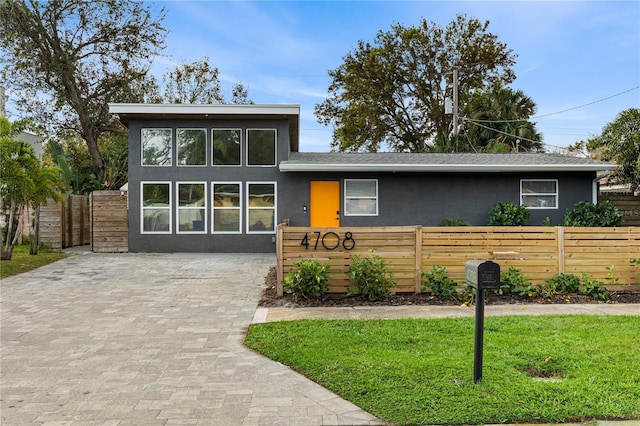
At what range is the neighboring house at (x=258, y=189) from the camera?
14.2 m

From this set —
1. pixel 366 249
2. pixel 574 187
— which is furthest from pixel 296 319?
pixel 574 187

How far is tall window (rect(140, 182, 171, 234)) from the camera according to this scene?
1422 cm

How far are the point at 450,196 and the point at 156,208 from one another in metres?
9.13

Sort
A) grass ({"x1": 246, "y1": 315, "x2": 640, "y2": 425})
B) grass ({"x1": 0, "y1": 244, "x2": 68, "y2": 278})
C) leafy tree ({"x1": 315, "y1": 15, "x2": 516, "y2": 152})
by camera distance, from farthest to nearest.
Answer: leafy tree ({"x1": 315, "y1": 15, "x2": 516, "y2": 152})
grass ({"x1": 0, "y1": 244, "x2": 68, "y2": 278})
grass ({"x1": 246, "y1": 315, "x2": 640, "y2": 425})

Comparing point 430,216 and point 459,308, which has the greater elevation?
point 430,216

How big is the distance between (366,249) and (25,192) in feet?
30.1

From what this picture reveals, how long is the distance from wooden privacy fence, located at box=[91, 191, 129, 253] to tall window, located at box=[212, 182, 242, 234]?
278 cm

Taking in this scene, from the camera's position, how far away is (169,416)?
3.33m

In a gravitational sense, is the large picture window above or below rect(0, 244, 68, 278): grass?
above

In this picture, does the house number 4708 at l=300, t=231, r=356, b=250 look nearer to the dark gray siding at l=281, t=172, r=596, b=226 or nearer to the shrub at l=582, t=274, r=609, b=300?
the shrub at l=582, t=274, r=609, b=300

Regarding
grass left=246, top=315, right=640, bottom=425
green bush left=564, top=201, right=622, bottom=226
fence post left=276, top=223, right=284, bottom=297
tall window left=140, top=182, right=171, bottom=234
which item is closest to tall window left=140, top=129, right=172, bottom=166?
tall window left=140, top=182, right=171, bottom=234

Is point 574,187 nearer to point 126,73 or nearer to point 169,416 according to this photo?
point 169,416

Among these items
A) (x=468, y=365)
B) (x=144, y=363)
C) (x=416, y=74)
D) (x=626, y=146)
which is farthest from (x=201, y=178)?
(x=416, y=74)

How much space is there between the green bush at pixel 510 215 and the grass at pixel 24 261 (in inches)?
497
